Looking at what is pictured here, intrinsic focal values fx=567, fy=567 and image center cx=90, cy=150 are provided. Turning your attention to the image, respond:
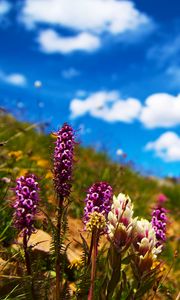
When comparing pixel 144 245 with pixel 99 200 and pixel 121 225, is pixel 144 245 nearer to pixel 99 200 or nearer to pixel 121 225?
pixel 121 225

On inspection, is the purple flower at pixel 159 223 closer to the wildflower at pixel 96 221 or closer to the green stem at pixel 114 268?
the green stem at pixel 114 268

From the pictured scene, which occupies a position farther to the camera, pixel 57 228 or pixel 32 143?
pixel 32 143

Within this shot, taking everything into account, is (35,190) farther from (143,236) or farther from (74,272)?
(74,272)

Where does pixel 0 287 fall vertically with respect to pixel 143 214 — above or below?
below

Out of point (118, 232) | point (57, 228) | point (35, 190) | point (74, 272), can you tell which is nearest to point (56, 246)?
point (57, 228)

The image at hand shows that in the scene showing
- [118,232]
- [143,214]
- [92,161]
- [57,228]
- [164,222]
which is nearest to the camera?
[118,232]

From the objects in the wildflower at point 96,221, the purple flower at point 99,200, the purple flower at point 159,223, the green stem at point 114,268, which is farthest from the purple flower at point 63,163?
the purple flower at point 159,223
